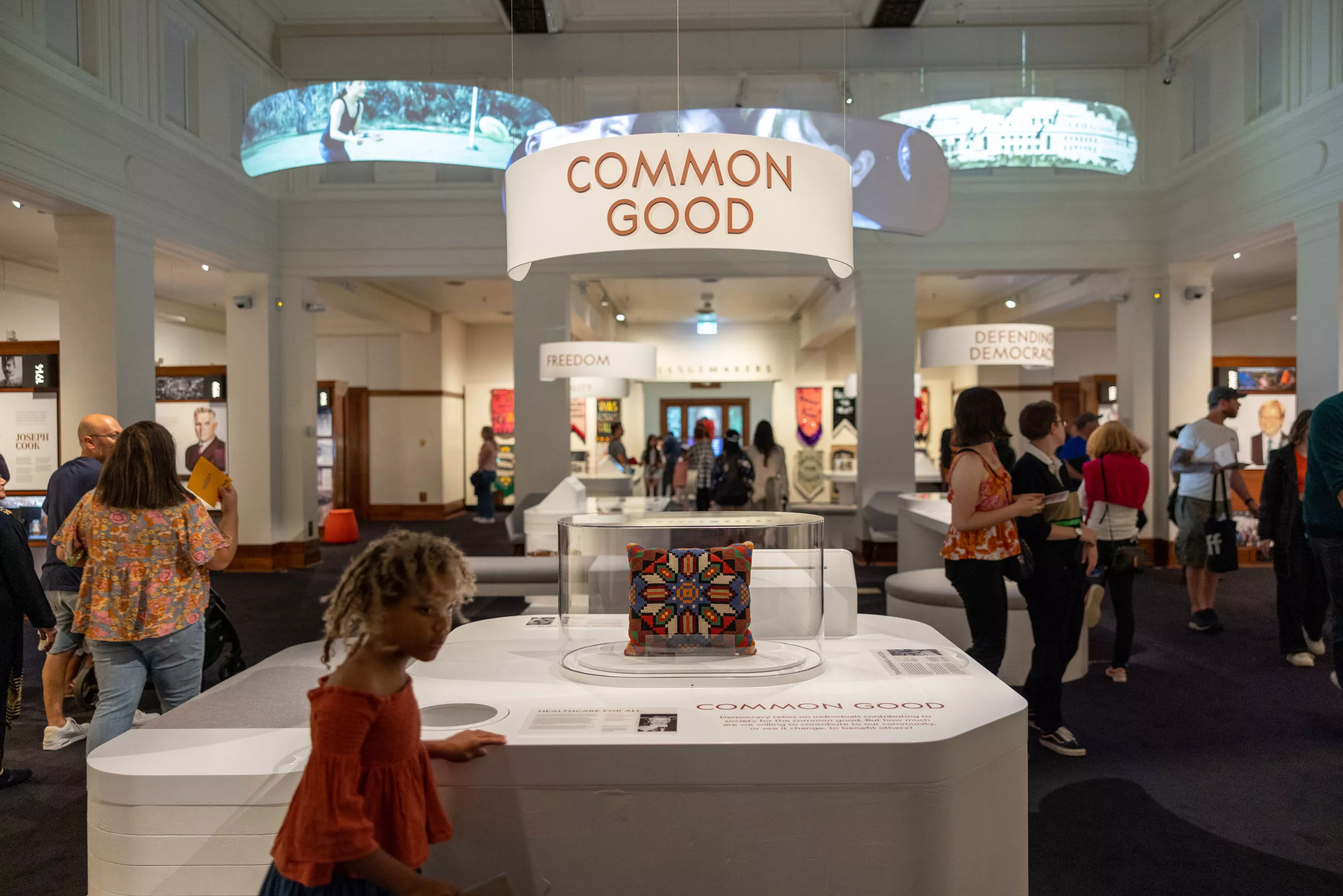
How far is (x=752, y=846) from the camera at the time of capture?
2010mm

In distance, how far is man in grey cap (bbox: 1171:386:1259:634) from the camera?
6.30 meters

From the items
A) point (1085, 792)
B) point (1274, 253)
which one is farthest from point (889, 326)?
point (1085, 792)

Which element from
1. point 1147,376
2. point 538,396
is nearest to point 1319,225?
point 1147,376

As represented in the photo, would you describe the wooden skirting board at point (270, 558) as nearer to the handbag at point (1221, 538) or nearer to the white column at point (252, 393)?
the white column at point (252, 393)

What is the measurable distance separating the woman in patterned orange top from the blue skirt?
98.0 inches

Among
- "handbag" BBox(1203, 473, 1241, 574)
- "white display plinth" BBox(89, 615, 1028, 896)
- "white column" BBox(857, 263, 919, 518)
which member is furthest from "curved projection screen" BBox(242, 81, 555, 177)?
"white column" BBox(857, 263, 919, 518)

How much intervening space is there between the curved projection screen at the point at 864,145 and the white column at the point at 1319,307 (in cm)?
505

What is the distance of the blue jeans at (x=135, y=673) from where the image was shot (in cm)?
303

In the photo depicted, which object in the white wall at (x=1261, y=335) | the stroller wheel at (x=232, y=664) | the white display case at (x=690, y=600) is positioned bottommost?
the stroller wheel at (x=232, y=664)

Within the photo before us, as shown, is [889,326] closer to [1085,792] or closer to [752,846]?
[1085,792]

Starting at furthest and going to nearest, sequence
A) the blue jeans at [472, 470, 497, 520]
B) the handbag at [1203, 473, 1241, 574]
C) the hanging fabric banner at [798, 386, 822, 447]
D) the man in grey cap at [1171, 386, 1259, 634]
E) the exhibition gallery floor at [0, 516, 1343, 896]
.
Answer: the hanging fabric banner at [798, 386, 822, 447], the blue jeans at [472, 470, 497, 520], the man in grey cap at [1171, 386, 1259, 634], the handbag at [1203, 473, 1241, 574], the exhibition gallery floor at [0, 516, 1343, 896]

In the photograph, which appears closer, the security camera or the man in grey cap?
the man in grey cap

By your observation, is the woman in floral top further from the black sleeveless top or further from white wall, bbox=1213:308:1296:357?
white wall, bbox=1213:308:1296:357

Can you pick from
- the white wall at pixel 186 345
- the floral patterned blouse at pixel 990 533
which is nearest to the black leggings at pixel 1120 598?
the floral patterned blouse at pixel 990 533
